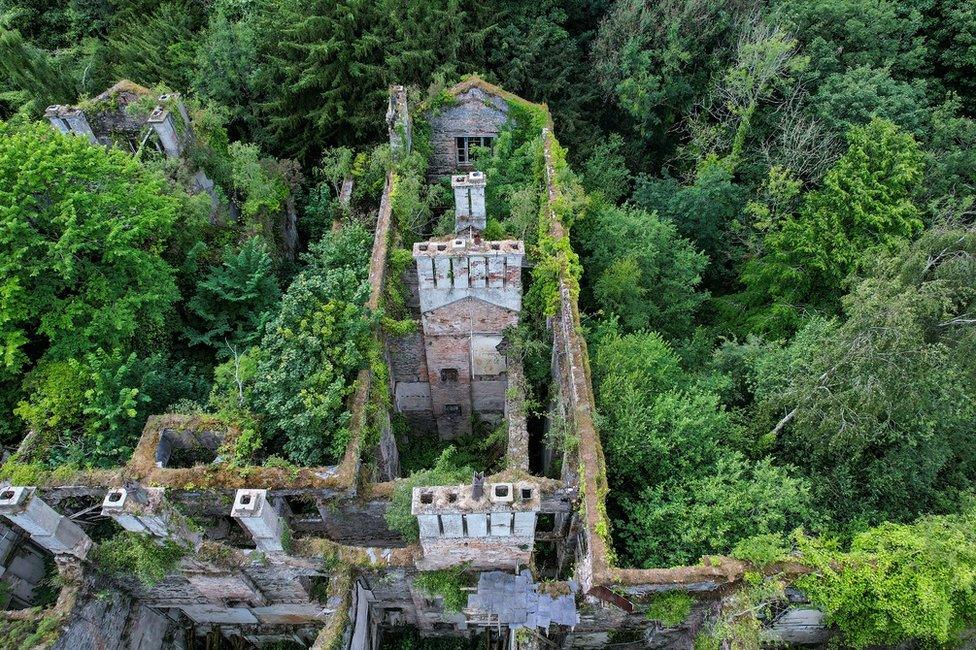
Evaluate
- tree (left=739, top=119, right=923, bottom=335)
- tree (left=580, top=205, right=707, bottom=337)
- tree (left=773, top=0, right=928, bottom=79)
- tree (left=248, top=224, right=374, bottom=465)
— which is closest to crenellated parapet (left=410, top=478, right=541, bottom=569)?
tree (left=248, top=224, right=374, bottom=465)

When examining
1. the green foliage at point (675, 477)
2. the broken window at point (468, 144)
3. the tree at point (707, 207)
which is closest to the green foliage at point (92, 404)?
the green foliage at point (675, 477)

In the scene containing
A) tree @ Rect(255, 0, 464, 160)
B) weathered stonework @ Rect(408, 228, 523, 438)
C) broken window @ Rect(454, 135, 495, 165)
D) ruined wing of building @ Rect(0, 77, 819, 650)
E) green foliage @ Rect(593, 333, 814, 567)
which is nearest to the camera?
ruined wing of building @ Rect(0, 77, 819, 650)

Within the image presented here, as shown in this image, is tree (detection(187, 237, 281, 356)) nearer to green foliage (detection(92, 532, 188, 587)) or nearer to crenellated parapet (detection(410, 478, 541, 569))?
green foliage (detection(92, 532, 188, 587))

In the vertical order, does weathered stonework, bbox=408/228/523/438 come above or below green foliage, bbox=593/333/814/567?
above

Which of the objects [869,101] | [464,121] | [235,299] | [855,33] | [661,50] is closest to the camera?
[235,299]

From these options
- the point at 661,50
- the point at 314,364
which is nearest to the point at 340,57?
the point at 661,50

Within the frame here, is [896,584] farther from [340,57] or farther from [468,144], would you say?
[340,57]
